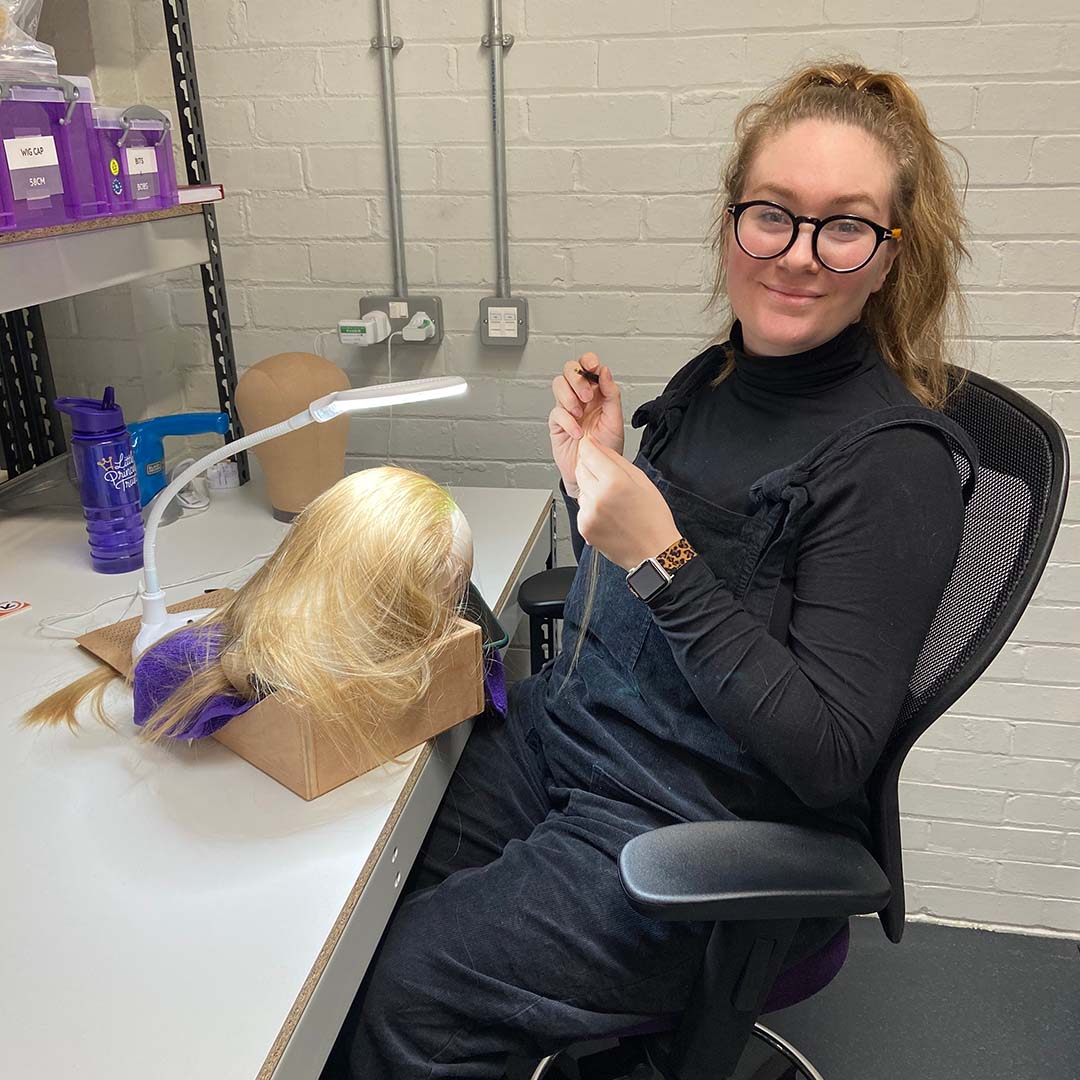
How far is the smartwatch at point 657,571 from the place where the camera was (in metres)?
0.95

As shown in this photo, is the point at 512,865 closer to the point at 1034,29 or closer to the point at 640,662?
the point at 640,662

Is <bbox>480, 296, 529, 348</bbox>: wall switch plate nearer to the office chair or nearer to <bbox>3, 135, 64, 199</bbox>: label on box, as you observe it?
<bbox>3, 135, 64, 199</bbox>: label on box

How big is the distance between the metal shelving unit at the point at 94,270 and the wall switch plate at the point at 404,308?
27 cm

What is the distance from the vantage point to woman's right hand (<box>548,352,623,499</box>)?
1.25m

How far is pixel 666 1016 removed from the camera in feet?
3.32

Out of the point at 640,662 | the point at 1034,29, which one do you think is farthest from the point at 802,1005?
the point at 1034,29

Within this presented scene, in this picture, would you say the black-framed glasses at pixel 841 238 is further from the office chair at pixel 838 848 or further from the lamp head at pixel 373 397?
the lamp head at pixel 373 397

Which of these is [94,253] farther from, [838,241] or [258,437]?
[838,241]

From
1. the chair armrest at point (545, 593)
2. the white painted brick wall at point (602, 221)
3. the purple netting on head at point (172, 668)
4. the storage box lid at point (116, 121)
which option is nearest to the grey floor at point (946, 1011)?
the white painted brick wall at point (602, 221)

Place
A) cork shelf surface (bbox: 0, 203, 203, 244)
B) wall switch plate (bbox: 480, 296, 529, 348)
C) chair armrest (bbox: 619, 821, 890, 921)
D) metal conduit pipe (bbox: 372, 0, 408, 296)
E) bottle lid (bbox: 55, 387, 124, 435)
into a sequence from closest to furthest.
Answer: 1. chair armrest (bbox: 619, 821, 890, 921)
2. cork shelf surface (bbox: 0, 203, 203, 244)
3. bottle lid (bbox: 55, 387, 124, 435)
4. metal conduit pipe (bbox: 372, 0, 408, 296)
5. wall switch plate (bbox: 480, 296, 529, 348)

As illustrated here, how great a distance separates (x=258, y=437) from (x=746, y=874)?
0.69 m

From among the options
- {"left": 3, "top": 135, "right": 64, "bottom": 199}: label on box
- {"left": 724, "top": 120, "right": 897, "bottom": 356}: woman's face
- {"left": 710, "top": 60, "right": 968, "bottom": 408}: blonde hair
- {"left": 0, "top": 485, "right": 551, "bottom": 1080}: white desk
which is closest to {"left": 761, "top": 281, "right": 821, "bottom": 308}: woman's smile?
{"left": 724, "top": 120, "right": 897, "bottom": 356}: woman's face

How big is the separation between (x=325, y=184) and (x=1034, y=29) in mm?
1228

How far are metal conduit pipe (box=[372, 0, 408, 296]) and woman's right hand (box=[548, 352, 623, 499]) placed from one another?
0.75m
